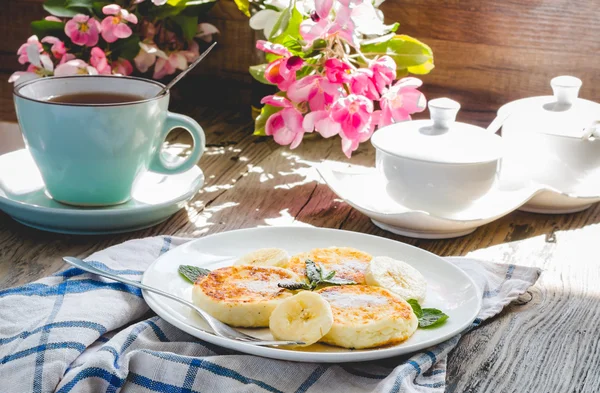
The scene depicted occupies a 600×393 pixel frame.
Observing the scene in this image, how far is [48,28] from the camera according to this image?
1603mm

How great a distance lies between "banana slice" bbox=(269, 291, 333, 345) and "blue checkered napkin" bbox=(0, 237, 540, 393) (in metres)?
0.03

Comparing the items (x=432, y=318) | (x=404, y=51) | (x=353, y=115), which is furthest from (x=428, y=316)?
(x=404, y=51)

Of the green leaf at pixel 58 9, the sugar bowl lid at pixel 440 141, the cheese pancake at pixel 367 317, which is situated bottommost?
the green leaf at pixel 58 9

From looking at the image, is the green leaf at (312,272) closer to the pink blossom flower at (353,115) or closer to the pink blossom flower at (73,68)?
the pink blossom flower at (353,115)

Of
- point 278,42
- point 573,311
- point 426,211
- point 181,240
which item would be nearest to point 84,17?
point 278,42

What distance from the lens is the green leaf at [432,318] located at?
81 cm

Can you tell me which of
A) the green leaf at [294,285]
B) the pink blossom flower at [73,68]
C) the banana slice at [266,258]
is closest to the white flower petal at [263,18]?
the pink blossom flower at [73,68]

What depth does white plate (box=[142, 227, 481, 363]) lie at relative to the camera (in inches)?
28.9

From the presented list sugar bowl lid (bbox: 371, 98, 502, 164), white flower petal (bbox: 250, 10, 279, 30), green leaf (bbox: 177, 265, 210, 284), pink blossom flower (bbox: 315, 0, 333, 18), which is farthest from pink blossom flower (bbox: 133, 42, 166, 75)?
green leaf (bbox: 177, 265, 210, 284)

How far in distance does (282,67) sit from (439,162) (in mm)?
334

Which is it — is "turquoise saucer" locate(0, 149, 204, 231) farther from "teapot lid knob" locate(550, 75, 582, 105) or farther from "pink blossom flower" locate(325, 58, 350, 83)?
"teapot lid knob" locate(550, 75, 582, 105)

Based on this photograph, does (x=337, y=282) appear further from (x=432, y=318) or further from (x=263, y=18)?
(x=263, y=18)

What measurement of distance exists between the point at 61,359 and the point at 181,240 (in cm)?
32

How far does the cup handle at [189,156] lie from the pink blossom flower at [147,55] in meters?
0.45
